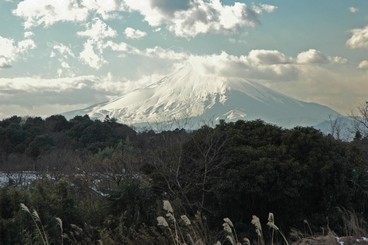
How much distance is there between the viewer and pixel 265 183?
13867 millimetres

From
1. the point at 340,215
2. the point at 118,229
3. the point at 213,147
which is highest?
the point at 213,147

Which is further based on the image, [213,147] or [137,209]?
[213,147]

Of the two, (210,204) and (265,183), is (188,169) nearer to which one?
(210,204)

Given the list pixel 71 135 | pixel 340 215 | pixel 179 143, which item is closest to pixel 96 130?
pixel 71 135

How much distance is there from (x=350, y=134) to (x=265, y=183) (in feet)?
90.0

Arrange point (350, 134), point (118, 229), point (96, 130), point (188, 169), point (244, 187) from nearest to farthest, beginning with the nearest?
point (118, 229) → point (244, 187) → point (188, 169) → point (350, 134) → point (96, 130)

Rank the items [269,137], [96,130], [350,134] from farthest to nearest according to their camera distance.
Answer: [96,130] < [350,134] < [269,137]

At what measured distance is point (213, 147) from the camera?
15328mm

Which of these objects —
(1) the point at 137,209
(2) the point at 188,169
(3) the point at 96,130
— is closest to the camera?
(1) the point at 137,209

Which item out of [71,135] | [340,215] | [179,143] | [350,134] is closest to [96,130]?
[71,135]

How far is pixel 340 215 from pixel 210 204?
391 centimetres

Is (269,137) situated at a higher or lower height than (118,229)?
higher

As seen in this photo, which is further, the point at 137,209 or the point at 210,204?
the point at 210,204

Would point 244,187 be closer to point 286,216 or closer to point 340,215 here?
point 286,216
